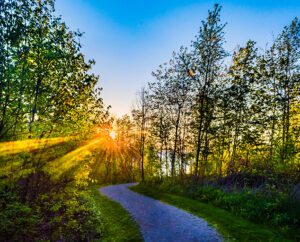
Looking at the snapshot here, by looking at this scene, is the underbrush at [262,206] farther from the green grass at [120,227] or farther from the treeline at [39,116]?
the treeline at [39,116]

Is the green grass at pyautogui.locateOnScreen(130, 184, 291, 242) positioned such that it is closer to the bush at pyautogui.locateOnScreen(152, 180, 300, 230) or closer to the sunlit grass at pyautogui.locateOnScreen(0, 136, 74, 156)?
the bush at pyautogui.locateOnScreen(152, 180, 300, 230)

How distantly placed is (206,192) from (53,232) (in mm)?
9631

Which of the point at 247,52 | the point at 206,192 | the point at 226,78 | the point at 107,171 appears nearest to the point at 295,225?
the point at 206,192

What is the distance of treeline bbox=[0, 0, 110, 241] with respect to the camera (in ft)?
20.1

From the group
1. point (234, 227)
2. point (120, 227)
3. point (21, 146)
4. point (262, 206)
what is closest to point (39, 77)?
point (21, 146)

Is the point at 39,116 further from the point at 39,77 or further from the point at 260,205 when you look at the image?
the point at 260,205

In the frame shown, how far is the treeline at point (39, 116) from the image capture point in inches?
242

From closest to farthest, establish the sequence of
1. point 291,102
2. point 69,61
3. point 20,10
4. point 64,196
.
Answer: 1. point 20,10
2. point 69,61
3. point 64,196
4. point 291,102

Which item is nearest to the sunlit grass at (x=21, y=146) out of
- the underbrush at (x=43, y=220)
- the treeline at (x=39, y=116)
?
the treeline at (x=39, y=116)

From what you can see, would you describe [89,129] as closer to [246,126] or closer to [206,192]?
[206,192]

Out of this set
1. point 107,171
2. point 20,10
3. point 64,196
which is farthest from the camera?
point 107,171

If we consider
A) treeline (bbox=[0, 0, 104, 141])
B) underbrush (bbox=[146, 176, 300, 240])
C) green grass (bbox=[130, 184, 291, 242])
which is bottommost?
green grass (bbox=[130, 184, 291, 242])

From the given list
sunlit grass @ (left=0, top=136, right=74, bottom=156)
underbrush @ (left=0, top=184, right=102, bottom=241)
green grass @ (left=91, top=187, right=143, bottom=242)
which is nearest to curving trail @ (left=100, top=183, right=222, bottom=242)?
green grass @ (left=91, top=187, right=143, bottom=242)

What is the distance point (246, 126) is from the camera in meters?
18.4
